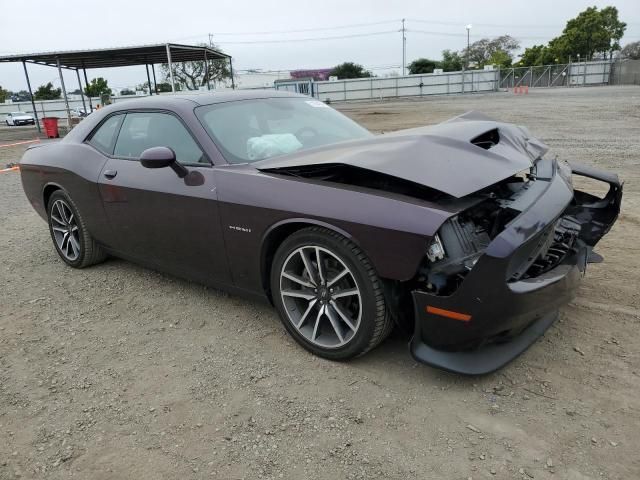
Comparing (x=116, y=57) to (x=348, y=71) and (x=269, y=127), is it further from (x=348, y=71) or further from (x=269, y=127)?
(x=348, y=71)

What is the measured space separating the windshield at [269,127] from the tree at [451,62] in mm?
67419

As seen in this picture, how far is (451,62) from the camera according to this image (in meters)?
75.6

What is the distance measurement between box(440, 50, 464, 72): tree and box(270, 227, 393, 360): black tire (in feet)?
226

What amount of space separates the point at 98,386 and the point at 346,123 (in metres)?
2.61

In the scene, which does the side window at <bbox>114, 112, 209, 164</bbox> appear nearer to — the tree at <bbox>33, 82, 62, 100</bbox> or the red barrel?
the red barrel

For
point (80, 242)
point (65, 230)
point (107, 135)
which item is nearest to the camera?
point (107, 135)

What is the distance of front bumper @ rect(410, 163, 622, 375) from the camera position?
2303mm

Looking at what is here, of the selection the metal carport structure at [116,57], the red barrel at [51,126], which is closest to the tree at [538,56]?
the metal carport structure at [116,57]

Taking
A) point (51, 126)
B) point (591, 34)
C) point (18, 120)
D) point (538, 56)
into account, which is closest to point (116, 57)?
point (51, 126)

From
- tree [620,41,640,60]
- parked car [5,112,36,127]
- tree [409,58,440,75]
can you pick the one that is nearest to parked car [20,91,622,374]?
parked car [5,112,36,127]

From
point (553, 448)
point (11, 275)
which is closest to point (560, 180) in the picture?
point (553, 448)

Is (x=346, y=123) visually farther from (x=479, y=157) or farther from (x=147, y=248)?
(x=147, y=248)

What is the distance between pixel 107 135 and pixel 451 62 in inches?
3096

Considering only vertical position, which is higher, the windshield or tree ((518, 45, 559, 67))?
tree ((518, 45, 559, 67))
